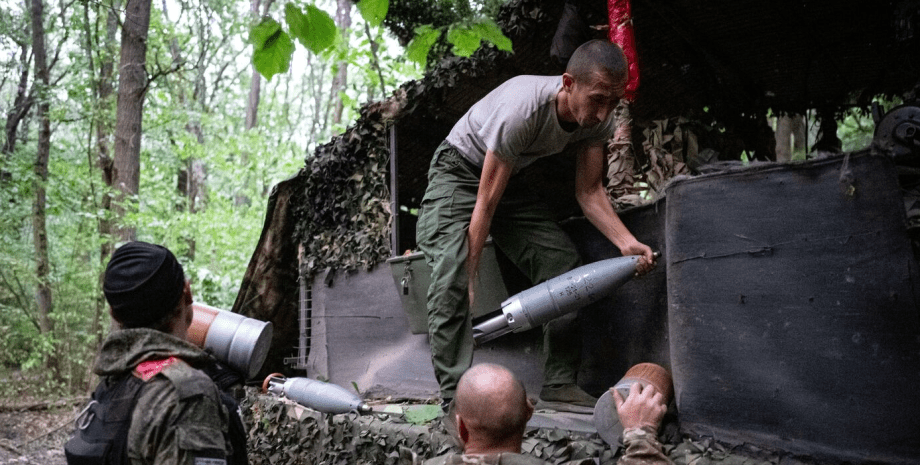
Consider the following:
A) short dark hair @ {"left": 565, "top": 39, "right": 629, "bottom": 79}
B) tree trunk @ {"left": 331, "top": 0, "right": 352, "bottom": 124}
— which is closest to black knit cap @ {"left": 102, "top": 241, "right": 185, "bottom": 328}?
short dark hair @ {"left": 565, "top": 39, "right": 629, "bottom": 79}

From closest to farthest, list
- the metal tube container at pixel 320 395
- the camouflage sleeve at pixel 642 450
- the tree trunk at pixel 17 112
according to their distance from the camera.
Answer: the camouflage sleeve at pixel 642 450 → the metal tube container at pixel 320 395 → the tree trunk at pixel 17 112

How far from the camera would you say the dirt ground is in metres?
9.81

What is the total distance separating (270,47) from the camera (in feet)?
9.85

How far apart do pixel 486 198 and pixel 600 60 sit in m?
0.97

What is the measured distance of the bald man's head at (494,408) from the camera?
2312mm

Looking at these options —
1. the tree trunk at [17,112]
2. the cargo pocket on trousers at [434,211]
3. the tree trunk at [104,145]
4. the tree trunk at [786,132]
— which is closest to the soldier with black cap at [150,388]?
the cargo pocket on trousers at [434,211]

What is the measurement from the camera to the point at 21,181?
44.2 ft

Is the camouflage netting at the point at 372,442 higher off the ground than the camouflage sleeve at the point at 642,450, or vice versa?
the camouflage sleeve at the point at 642,450

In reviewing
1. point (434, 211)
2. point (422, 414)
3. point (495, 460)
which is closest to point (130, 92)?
point (434, 211)

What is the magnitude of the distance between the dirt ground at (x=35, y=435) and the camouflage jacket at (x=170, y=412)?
8.71 meters

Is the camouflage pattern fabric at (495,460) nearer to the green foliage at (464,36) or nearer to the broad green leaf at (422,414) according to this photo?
the green foliage at (464,36)

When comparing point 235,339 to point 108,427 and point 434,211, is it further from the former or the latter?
point 434,211

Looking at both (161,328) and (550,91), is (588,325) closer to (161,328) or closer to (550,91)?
(550,91)

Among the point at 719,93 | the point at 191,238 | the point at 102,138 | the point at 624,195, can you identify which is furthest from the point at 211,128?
the point at 624,195
